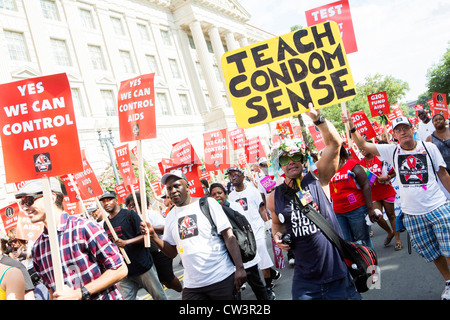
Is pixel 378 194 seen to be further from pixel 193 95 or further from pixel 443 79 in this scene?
pixel 443 79

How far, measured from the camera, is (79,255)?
2.65 metres

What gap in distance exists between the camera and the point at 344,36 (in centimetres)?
480

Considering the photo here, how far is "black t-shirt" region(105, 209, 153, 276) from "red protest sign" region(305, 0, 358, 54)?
373 cm

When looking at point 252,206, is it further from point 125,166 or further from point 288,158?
point 125,166

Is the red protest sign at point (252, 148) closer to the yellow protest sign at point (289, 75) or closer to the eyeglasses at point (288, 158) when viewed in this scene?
the yellow protest sign at point (289, 75)

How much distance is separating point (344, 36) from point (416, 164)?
1901 millimetres

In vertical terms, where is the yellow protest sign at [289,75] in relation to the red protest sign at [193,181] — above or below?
above

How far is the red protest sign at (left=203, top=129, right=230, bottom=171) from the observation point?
34.3 feet

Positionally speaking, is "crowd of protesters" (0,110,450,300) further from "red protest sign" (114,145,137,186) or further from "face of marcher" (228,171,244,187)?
"red protest sign" (114,145,137,186)

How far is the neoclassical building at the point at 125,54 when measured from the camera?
2423 cm

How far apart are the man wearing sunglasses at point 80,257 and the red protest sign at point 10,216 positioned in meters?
7.81

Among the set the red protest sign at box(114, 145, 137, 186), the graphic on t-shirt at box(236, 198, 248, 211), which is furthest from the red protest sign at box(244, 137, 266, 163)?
the graphic on t-shirt at box(236, 198, 248, 211)

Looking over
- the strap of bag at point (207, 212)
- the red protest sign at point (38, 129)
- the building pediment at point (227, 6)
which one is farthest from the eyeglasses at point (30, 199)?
the building pediment at point (227, 6)

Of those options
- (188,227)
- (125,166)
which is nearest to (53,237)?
(188,227)
